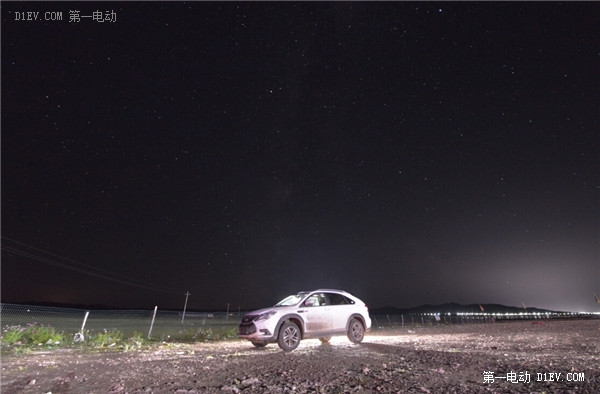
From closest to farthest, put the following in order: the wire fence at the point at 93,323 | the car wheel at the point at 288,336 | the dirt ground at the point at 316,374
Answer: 1. the dirt ground at the point at 316,374
2. the car wheel at the point at 288,336
3. the wire fence at the point at 93,323

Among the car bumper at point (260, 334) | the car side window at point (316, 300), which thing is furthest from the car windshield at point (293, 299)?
the car bumper at point (260, 334)

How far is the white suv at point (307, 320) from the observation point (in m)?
9.25

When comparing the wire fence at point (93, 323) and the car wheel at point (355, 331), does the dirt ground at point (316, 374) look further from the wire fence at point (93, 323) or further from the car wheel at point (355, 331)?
the wire fence at point (93, 323)

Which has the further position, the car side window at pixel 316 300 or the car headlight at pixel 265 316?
the car side window at pixel 316 300

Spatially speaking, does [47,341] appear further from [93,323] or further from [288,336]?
[93,323]

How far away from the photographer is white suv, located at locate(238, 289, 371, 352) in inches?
364

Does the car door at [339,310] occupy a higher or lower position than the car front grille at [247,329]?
higher

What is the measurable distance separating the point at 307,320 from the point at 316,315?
0.37m

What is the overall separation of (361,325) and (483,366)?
5.37 m

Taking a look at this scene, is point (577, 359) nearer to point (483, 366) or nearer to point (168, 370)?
point (483, 366)

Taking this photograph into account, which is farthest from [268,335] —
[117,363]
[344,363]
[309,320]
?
[117,363]

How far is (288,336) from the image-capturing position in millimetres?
9422

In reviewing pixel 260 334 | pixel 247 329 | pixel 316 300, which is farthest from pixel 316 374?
pixel 316 300

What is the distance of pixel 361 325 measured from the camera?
11117 millimetres
